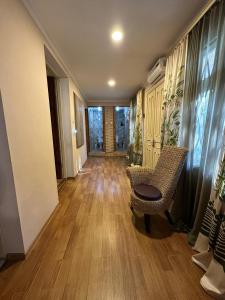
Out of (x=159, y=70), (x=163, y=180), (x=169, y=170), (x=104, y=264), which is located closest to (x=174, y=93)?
(x=159, y=70)

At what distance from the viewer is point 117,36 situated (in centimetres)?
189

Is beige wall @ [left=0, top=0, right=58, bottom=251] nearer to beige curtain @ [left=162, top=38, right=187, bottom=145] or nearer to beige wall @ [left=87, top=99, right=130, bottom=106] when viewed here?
beige curtain @ [left=162, top=38, right=187, bottom=145]

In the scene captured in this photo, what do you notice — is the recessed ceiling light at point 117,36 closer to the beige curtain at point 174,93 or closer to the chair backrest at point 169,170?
the beige curtain at point 174,93

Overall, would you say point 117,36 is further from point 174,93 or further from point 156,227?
point 156,227

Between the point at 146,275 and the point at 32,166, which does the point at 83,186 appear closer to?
the point at 32,166

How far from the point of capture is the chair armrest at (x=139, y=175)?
6.77 feet

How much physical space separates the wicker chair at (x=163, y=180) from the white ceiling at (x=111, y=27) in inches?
58.2

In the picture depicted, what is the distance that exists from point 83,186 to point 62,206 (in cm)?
82

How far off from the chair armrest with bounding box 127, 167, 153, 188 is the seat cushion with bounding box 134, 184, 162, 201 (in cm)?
14

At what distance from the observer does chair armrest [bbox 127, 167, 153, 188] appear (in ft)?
6.77

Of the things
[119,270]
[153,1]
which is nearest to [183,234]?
[119,270]

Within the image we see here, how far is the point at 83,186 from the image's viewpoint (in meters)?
3.05

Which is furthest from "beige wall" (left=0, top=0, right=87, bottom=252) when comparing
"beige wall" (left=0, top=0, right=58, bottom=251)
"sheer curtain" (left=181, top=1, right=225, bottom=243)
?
"sheer curtain" (left=181, top=1, right=225, bottom=243)

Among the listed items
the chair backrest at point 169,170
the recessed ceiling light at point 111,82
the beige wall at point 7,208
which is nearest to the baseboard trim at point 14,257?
the beige wall at point 7,208
